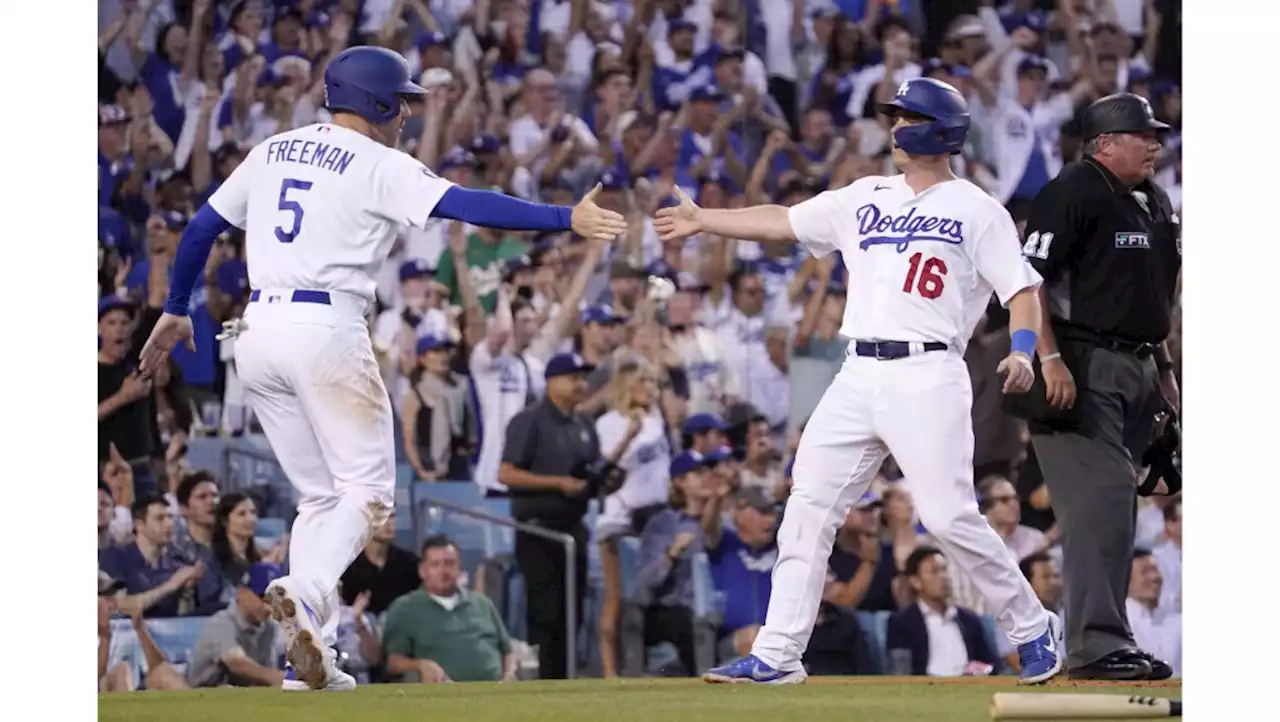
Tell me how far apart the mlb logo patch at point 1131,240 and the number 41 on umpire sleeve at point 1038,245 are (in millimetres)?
204

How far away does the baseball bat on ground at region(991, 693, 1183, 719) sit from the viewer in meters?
4.32

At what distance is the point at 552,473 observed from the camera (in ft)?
25.4

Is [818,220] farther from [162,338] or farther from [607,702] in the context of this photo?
[162,338]

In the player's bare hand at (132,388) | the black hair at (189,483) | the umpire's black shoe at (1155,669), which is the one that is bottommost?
the umpire's black shoe at (1155,669)

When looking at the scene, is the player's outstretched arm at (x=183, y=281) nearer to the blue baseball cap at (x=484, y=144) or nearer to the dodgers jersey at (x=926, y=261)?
the dodgers jersey at (x=926, y=261)

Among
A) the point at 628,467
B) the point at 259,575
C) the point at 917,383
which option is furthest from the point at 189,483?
the point at 917,383

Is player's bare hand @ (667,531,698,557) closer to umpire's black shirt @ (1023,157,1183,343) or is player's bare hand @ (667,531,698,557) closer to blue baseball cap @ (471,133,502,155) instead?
blue baseball cap @ (471,133,502,155)

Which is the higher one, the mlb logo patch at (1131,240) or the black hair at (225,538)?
the mlb logo patch at (1131,240)

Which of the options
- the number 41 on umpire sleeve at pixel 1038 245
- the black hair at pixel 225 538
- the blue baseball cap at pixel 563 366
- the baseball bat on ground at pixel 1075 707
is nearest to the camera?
the baseball bat on ground at pixel 1075 707

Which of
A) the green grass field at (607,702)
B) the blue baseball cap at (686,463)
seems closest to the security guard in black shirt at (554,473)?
the blue baseball cap at (686,463)

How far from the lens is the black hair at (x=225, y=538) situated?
756cm

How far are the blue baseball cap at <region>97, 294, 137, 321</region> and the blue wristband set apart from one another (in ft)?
13.3
